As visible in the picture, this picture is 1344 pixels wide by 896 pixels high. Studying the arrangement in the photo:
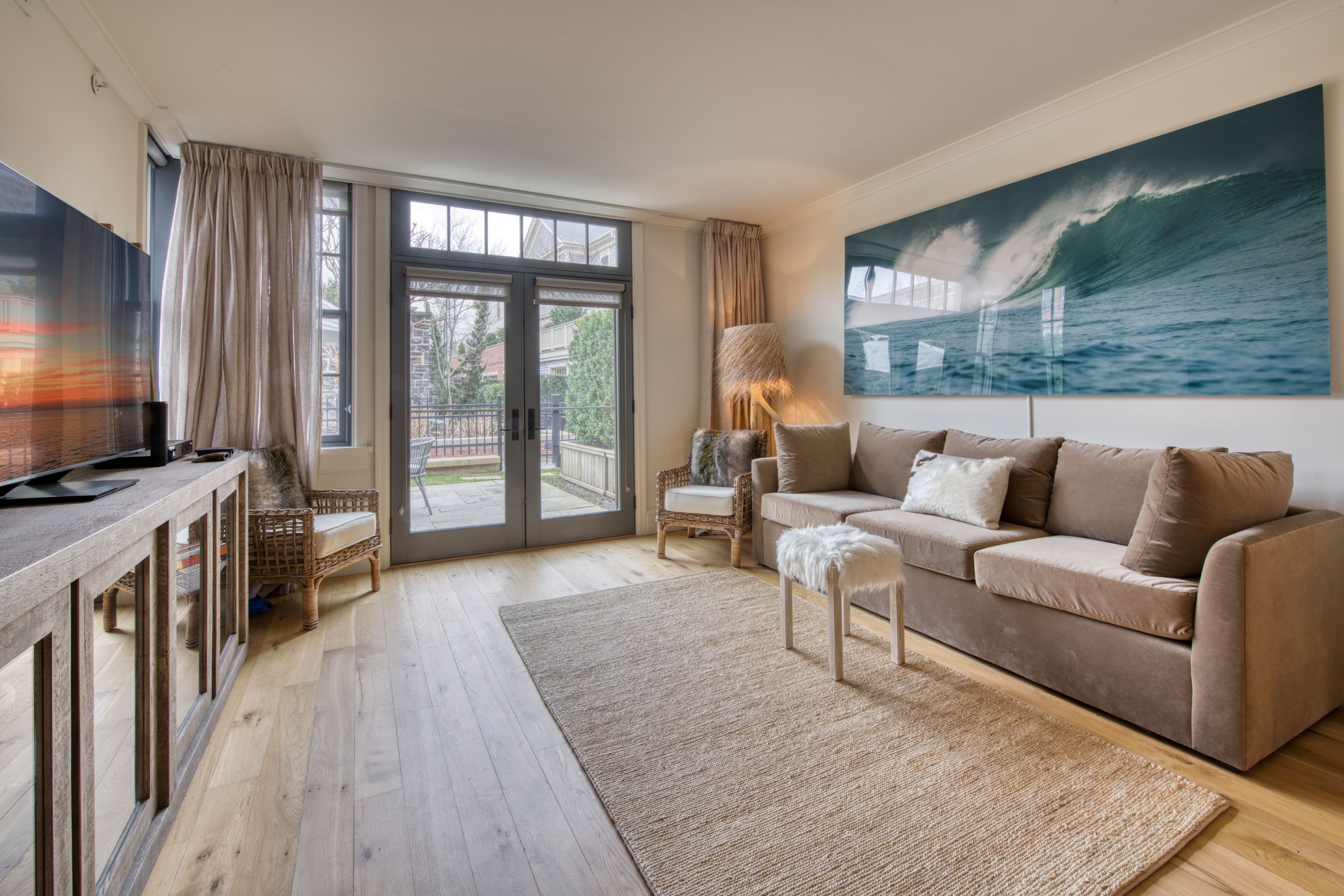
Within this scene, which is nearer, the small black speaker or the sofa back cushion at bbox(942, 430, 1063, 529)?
the small black speaker

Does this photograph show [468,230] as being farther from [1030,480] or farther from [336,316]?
[1030,480]

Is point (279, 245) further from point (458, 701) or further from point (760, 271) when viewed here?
point (760, 271)

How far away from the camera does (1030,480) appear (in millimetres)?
2947

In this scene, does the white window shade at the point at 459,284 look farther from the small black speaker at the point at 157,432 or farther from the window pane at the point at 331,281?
the small black speaker at the point at 157,432

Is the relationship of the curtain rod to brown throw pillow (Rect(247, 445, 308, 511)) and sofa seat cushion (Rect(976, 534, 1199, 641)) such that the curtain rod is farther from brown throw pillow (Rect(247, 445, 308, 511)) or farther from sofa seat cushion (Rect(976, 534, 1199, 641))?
sofa seat cushion (Rect(976, 534, 1199, 641))

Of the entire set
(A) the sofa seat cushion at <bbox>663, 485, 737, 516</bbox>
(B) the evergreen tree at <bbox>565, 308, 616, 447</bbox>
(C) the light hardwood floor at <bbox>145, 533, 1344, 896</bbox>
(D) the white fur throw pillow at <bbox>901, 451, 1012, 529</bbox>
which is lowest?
(C) the light hardwood floor at <bbox>145, 533, 1344, 896</bbox>

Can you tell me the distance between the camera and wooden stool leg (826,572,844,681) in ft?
7.57

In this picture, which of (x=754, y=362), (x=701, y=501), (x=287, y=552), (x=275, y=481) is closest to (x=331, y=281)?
(x=275, y=481)

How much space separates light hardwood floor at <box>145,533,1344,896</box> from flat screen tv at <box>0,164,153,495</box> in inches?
38.8

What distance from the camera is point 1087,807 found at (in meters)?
1.63

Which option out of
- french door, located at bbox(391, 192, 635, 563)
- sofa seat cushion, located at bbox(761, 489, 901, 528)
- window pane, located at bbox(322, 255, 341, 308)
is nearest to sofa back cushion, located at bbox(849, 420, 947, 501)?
sofa seat cushion, located at bbox(761, 489, 901, 528)

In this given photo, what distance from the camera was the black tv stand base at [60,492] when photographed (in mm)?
1381

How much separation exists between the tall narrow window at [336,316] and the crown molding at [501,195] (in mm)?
183

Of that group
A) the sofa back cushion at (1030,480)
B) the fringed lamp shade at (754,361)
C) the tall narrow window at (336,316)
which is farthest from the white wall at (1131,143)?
the tall narrow window at (336,316)
